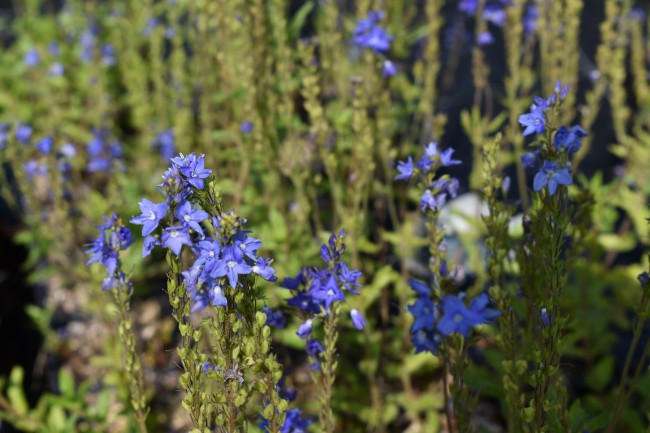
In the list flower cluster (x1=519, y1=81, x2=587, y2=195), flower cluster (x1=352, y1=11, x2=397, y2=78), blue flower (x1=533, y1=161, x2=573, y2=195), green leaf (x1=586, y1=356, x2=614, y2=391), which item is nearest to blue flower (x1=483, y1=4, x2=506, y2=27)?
flower cluster (x1=352, y1=11, x2=397, y2=78)

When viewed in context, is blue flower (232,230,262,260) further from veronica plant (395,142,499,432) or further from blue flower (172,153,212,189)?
veronica plant (395,142,499,432)

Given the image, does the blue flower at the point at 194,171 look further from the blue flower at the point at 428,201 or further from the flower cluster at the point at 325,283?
the blue flower at the point at 428,201

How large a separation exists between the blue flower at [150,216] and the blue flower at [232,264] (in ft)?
0.73

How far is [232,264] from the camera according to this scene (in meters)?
1.56

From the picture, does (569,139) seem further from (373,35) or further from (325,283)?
(373,35)

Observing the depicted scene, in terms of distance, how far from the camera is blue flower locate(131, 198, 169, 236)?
1.66 metres

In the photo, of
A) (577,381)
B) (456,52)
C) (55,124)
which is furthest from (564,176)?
(456,52)

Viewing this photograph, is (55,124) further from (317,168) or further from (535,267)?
(535,267)

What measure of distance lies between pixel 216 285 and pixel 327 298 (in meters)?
0.33

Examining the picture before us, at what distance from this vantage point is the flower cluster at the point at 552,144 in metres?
1.70

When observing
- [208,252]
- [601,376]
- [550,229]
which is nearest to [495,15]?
[601,376]

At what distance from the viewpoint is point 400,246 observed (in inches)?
146

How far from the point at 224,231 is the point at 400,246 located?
2.26 m

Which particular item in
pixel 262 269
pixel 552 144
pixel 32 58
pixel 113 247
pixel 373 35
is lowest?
pixel 262 269
